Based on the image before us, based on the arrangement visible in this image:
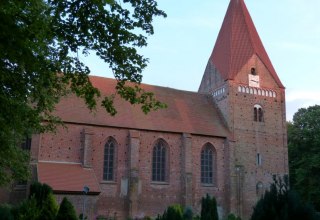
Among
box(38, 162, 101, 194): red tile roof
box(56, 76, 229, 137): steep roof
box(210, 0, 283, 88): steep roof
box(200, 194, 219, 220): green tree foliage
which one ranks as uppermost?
box(210, 0, 283, 88): steep roof

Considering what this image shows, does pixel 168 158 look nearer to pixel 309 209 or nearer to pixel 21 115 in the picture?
pixel 21 115

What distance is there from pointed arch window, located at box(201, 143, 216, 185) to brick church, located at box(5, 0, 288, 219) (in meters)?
0.07

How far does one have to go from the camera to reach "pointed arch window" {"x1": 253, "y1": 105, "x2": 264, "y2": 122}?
32.7m

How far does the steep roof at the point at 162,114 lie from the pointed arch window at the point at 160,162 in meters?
1.27

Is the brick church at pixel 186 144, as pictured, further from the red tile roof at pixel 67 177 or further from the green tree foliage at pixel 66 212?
the green tree foliage at pixel 66 212

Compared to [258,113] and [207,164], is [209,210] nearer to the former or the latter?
[207,164]

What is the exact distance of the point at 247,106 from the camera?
32406 millimetres

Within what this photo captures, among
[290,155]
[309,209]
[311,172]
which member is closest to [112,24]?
[309,209]

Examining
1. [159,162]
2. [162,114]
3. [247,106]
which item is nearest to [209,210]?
[159,162]

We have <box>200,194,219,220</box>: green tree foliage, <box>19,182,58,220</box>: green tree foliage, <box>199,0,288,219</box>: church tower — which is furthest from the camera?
<box>199,0,288,219</box>: church tower

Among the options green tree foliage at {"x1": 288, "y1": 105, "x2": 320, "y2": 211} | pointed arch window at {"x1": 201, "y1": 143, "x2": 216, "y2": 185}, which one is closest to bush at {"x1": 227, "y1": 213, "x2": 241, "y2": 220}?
pointed arch window at {"x1": 201, "y1": 143, "x2": 216, "y2": 185}

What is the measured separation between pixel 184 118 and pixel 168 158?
12.1 ft

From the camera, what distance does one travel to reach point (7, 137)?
12602 mm

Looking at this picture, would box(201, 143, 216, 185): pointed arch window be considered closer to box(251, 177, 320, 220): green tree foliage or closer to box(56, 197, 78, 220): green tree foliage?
box(56, 197, 78, 220): green tree foliage
